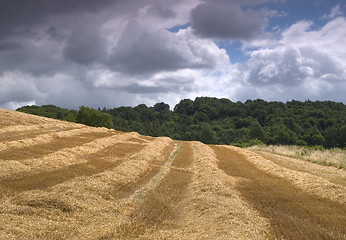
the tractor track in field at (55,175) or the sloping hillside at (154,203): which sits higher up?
the tractor track in field at (55,175)

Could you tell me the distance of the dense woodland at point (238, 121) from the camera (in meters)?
97.6

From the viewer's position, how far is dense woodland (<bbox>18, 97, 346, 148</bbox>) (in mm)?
97625

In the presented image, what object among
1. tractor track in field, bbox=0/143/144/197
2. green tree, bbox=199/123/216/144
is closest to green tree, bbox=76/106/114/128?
green tree, bbox=199/123/216/144

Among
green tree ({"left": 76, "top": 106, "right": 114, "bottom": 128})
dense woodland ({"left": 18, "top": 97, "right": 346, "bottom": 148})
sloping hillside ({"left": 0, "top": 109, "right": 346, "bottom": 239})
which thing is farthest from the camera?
dense woodland ({"left": 18, "top": 97, "right": 346, "bottom": 148})

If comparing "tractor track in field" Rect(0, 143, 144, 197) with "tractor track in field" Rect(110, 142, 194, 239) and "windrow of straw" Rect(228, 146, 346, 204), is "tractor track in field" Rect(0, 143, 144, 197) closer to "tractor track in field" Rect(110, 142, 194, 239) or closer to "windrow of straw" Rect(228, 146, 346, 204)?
"tractor track in field" Rect(110, 142, 194, 239)

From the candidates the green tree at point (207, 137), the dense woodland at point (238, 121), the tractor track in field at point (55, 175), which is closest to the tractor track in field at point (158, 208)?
the tractor track in field at point (55, 175)

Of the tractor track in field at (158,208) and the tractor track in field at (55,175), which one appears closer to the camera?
the tractor track in field at (158,208)

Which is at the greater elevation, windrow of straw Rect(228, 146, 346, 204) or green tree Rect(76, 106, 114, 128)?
green tree Rect(76, 106, 114, 128)

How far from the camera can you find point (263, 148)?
1831 inches

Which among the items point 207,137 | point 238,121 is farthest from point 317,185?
point 238,121

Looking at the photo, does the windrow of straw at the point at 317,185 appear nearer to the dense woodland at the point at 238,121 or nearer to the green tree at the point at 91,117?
the dense woodland at the point at 238,121

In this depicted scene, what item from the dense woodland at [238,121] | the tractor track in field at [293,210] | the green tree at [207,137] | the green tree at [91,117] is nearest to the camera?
the tractor track in field at [293,210]

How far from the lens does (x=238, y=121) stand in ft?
495

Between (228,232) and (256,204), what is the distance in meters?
4.27
